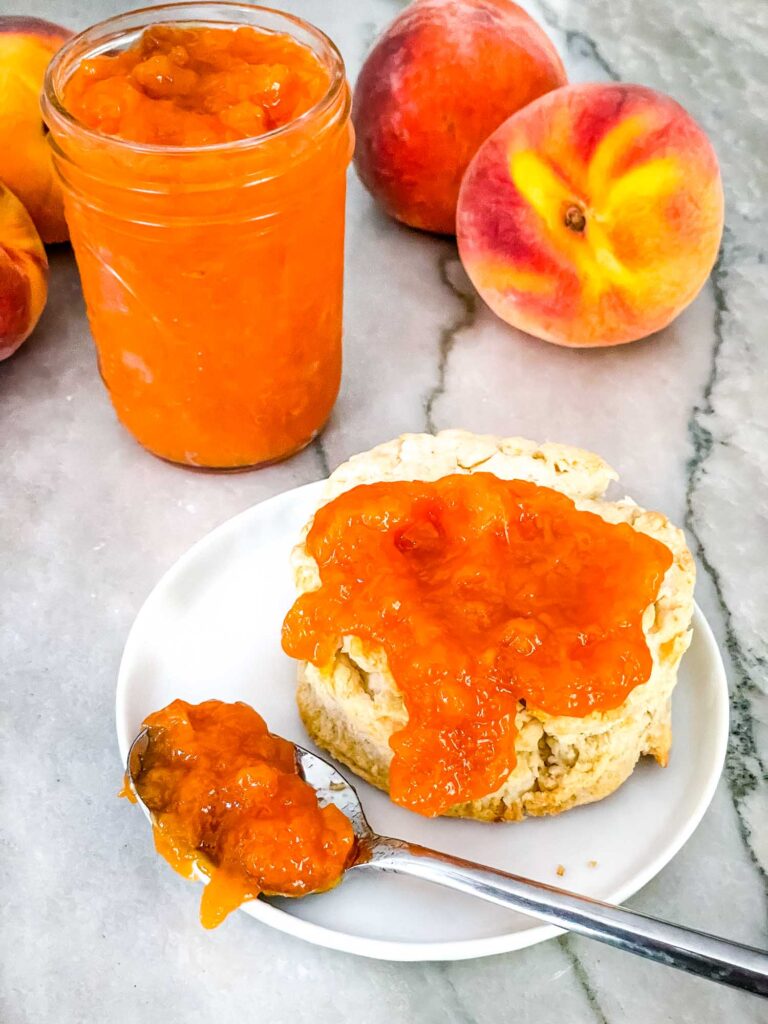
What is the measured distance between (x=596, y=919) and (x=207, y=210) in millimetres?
764

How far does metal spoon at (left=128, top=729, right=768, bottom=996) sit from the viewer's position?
761 millimetres

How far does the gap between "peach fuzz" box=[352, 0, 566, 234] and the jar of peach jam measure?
385mm

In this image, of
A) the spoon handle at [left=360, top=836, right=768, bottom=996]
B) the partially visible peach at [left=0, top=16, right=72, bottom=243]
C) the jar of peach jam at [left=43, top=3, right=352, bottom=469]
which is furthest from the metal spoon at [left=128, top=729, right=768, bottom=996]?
the partially visible peach at [left=0, top=16, right=72, bottom=243]

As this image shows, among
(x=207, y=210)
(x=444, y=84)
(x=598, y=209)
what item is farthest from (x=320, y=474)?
(x=444, y=84)

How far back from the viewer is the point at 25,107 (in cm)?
151

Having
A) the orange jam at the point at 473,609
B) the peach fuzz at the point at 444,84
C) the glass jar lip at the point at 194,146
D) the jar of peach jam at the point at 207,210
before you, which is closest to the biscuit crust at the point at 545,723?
the orange jam at the point at 473,609

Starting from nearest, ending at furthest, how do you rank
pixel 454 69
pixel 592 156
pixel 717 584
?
pixel 717 584, pixel 592 156, pixel 454 69

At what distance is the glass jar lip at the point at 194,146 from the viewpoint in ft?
3.41

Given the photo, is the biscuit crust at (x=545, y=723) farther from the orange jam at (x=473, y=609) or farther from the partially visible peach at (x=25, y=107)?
the partially visible peach at (x=25, y=107)

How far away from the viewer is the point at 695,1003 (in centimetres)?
88

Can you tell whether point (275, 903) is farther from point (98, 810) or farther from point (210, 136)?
point (210, 136)

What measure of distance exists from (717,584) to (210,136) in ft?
2.55

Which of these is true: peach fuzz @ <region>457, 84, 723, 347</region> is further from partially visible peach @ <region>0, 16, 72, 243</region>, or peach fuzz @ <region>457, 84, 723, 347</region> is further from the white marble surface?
partially visible peach @ <region>0, 16, 72, 243</region>

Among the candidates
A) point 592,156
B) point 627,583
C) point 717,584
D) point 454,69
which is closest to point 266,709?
point 627,583
